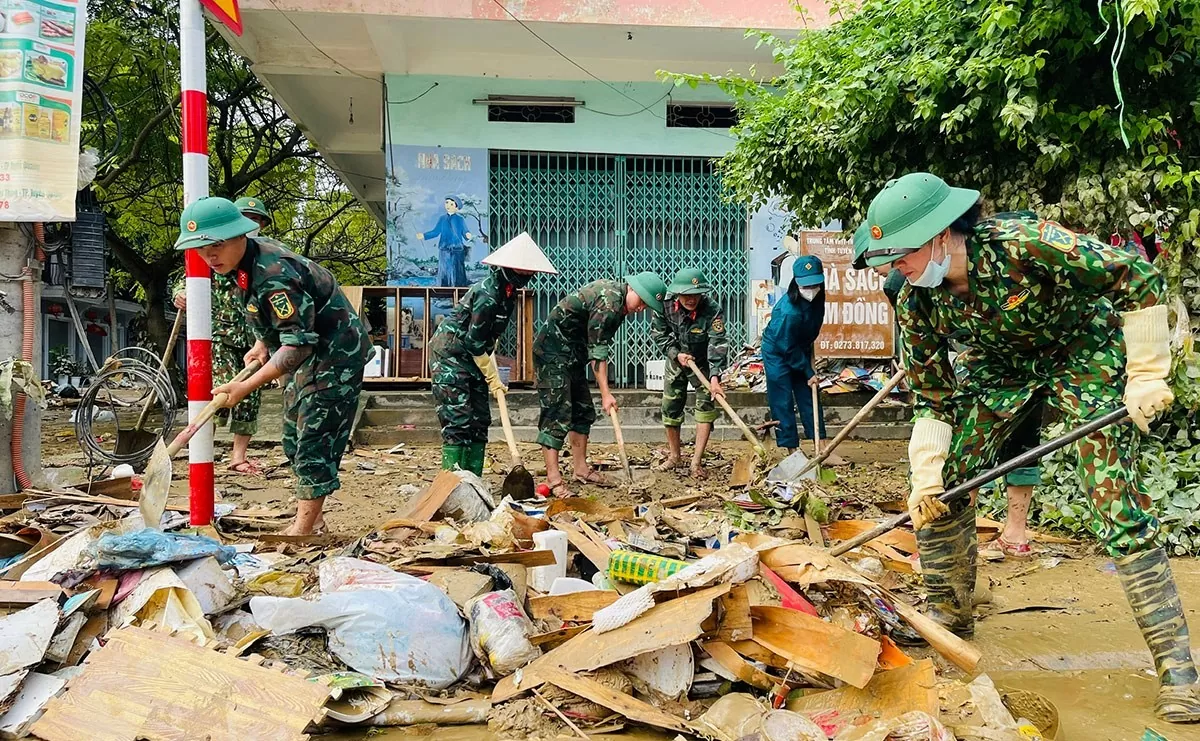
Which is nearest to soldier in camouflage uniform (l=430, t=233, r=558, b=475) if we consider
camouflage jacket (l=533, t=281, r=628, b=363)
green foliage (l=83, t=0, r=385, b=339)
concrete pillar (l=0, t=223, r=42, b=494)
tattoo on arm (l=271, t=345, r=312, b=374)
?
camouflage jacket (l=533, t=281, r=628, b=363)

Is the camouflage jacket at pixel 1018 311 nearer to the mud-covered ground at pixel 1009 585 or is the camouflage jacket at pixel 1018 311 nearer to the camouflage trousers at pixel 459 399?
the mud-covered ground at pixel 1009 585

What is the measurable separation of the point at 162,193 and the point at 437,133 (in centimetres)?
933

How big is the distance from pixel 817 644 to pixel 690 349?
4449mm

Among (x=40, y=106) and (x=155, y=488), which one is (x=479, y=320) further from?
(x=40, y=106)

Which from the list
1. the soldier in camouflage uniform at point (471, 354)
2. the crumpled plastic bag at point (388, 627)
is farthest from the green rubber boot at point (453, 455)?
the crumpled plastic bag at point (388, 627)

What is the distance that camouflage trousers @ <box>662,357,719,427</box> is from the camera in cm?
669

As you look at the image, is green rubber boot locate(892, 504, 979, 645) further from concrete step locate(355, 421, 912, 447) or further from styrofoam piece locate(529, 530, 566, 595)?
concrete step locate(355, 421, 912, 447)

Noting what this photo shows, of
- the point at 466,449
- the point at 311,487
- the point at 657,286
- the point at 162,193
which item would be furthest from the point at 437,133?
Answer: the point at 162,193

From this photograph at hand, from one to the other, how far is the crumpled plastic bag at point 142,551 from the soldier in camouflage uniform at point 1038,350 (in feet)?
8.59

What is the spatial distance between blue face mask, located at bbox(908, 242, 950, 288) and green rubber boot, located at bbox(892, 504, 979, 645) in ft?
2.89

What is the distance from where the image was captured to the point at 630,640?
2410 mm

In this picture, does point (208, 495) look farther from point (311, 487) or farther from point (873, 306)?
point (873, 306)

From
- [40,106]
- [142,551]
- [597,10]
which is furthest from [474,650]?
[597,10]

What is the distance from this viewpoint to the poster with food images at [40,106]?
4.17m
